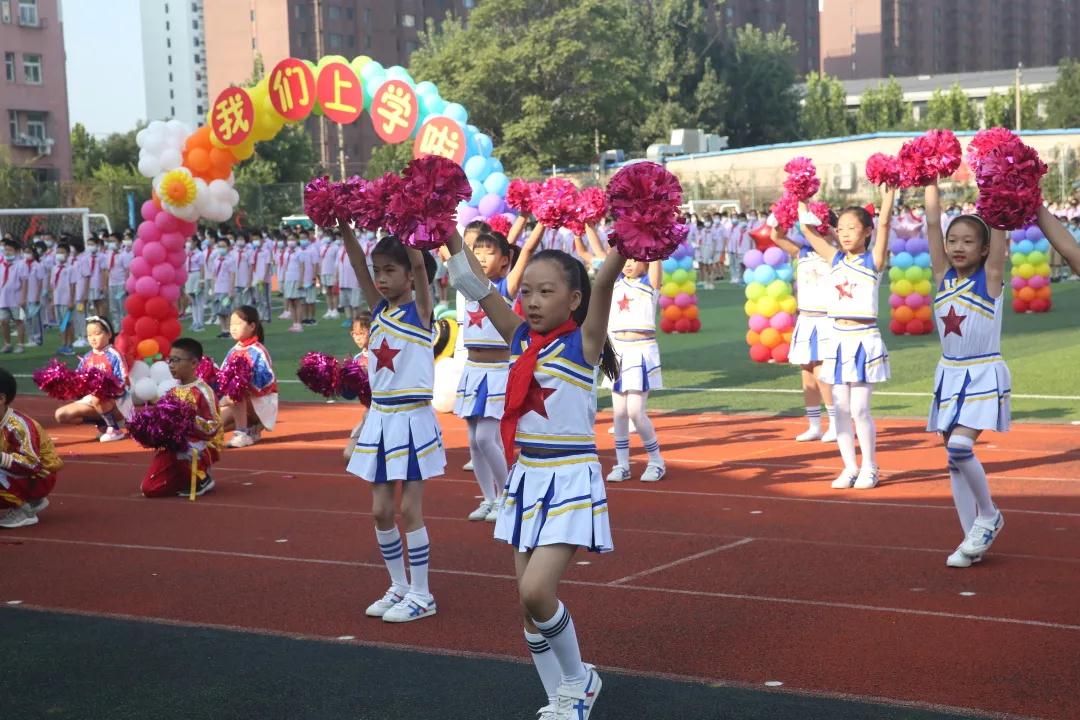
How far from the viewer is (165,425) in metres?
9.52

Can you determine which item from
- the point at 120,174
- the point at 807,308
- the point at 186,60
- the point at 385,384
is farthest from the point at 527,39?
the point at 186,60

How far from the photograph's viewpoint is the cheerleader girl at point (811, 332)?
10734mm

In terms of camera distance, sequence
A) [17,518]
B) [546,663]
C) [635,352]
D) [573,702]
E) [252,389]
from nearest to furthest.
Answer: [573,702], [546,663], [17,518], [635,352], [252,389]

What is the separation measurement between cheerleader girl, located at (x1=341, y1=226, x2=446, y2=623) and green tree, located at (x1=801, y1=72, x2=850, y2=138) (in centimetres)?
7465

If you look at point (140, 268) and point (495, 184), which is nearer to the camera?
point (495, 184)

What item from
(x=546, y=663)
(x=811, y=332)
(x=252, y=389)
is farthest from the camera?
(x=252, y=389)

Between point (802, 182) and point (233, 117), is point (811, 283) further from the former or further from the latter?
point (233, 117)

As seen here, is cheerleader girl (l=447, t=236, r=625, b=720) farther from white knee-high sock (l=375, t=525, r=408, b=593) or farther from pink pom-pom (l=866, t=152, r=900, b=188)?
pink pom-pom (l=866, t=152, r=900, b=188)

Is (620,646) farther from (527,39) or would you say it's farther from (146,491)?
(527,39)

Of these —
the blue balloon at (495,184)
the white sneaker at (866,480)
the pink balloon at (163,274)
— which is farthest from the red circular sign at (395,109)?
the white sneaker at (866,480)

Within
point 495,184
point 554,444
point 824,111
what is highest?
point 824,111

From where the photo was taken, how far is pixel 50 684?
5211 millimetres

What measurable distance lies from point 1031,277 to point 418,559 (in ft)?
61.6

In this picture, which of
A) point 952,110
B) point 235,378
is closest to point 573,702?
point 235,378
